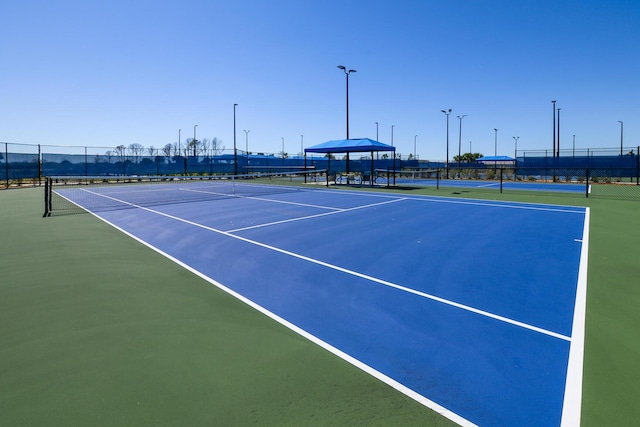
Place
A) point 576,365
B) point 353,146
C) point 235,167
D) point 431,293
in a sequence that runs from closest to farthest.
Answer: point 576,365 < point 431,293 < point 353,146 < point 235,167

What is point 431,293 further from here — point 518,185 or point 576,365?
point 518,185

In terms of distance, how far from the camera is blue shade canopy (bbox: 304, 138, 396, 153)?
2822 centimetres

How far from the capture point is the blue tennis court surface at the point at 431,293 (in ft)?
10.9

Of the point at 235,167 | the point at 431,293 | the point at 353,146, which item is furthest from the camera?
the point at 235,167

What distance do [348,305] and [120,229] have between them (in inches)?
328

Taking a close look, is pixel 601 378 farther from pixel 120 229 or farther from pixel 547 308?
pixel 120 229

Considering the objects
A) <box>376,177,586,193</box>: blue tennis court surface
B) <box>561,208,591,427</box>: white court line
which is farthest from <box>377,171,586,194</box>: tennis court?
<box>561,208,591,427</box>: white court line

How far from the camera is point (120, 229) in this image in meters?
10.8

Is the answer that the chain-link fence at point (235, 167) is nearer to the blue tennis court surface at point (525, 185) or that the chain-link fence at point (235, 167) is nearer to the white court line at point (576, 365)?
the blue tennis court surface at point (525, 185)

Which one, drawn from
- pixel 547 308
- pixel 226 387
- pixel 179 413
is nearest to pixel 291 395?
pixel 226 387

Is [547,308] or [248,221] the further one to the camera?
[248,221]

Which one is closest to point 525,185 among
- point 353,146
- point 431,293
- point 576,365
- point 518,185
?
point 518,185

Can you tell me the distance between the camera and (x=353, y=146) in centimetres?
2855

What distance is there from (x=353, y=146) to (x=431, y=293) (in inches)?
937
